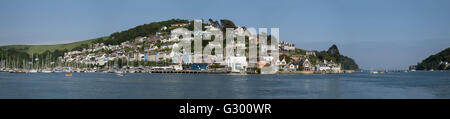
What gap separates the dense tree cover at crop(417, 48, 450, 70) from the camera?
596 ft

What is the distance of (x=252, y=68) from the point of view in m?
98.2

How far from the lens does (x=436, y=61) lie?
616ft

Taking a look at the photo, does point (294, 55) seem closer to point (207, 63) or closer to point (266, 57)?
point (266, 57)

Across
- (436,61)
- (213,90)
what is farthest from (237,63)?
(436,61)

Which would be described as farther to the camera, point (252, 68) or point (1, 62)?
point (1, 62)

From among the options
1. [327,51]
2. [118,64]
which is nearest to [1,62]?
[118,64]

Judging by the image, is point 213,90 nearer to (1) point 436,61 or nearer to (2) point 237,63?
(2) point 237,63

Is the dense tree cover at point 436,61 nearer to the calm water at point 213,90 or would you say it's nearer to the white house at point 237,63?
the white house at point 237,63

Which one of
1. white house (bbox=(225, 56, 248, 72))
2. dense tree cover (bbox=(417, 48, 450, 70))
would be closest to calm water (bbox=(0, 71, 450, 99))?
white house (bbox=(225, 56, 248, 72))

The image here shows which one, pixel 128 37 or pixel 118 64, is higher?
pixel 128 37

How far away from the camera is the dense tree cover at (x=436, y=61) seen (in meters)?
182
